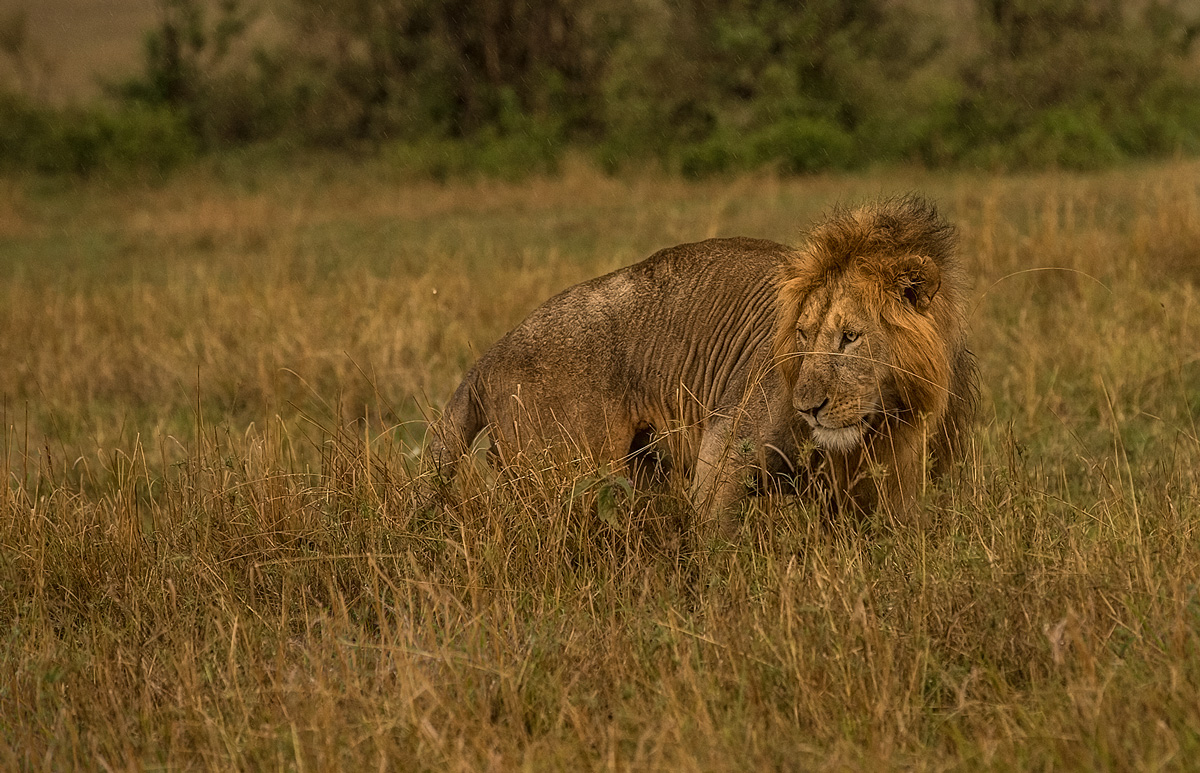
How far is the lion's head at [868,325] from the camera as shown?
156 inches

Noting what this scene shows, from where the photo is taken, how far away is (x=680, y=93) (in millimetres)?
23266

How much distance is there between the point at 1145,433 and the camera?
632cm

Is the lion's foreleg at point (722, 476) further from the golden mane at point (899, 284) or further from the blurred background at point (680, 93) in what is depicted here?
the blurred background at point (680, 93)

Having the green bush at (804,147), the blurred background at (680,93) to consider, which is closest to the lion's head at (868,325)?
the blurred background at (680,93)

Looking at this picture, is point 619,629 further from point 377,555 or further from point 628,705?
point 377,555

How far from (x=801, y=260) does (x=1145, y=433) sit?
2780mm

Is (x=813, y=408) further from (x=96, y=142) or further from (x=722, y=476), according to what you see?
(x=96, y=142)

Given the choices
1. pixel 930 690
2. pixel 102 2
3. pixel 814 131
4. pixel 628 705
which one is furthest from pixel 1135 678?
pixel 102 2

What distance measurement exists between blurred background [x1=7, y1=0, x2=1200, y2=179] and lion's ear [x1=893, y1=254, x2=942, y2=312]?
15671 millimetres

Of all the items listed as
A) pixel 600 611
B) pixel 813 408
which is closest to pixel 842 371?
pixel 813 408

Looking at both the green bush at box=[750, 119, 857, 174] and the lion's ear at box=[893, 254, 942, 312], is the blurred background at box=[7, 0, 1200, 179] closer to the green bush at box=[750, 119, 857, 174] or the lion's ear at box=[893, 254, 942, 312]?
the green bush at box=[750, 119, 857, 174]

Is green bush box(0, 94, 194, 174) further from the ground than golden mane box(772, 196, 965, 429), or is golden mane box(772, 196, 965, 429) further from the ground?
golden mane box(772, 196, 965, 429)

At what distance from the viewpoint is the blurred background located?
21.1 metres

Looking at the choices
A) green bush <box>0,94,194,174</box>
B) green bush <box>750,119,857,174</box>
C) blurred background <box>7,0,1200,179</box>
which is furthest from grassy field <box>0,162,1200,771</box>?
green bush <box>0,94,194,174</box>
